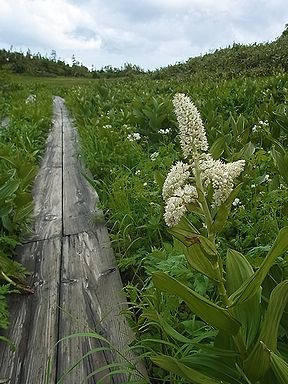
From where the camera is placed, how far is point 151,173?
371cm

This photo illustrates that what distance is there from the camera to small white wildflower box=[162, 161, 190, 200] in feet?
4.25

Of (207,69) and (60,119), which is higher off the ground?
(207,69)

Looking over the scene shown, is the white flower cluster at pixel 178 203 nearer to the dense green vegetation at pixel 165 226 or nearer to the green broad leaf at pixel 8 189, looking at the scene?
the dense green vegetation at pixel 165 226

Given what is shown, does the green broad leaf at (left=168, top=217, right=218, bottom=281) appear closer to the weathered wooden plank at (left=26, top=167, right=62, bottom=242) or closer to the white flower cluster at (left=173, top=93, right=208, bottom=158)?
the white flower cluster at (left=173, top=93, right=208, bottom=158)

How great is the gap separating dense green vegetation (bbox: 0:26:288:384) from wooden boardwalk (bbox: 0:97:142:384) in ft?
0.35

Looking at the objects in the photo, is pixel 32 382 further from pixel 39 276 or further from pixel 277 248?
pixel 277 248

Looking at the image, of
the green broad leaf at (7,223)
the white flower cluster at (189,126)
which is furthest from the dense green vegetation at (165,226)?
the green broad leaf at (7,223)

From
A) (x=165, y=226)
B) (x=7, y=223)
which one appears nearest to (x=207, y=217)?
(x=165, y=226)

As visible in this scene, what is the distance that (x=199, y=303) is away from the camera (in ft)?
3.93

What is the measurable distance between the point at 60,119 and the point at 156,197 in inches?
291

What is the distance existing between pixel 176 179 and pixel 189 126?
15cm

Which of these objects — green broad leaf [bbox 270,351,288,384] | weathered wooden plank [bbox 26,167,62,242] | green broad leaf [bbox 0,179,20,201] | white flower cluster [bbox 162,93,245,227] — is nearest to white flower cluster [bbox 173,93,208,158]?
white flower cluster [bbox 162,93,245,227]

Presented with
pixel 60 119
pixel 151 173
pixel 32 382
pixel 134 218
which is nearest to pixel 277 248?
pixel 32 382

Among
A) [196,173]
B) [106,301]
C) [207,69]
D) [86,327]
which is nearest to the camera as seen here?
[196,173]
